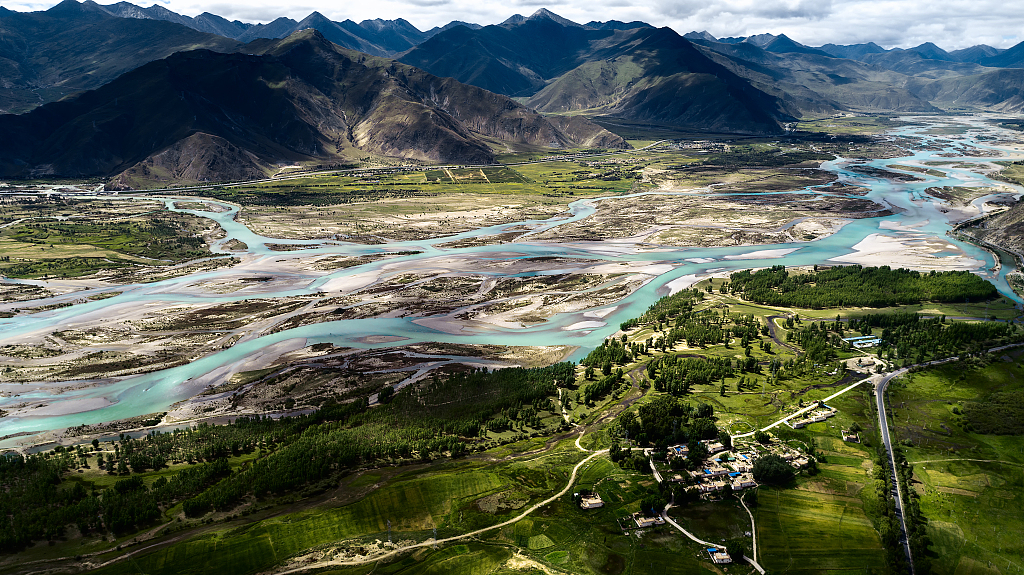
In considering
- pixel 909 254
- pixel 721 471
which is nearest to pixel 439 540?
pixel 721 471

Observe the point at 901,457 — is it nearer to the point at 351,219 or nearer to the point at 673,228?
the point at 673,228

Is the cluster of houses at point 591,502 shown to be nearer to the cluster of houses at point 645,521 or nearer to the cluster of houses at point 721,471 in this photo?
the cluster of houses at point 645,521

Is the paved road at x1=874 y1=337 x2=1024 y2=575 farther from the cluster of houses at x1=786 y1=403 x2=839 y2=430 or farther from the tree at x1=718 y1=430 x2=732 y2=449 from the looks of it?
the tree at x1=718 y1=430 x2=732 y2=449

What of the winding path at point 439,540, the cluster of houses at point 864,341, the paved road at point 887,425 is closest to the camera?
the winding path at point 439,540

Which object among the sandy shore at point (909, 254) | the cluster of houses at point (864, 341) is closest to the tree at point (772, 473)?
the cluster of houses at point (864, 341)

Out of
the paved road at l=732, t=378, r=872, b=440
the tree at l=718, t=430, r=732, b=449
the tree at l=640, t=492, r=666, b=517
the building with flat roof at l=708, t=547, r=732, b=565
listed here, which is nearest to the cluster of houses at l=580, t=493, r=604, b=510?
the tree at l=640, t=492, r=666, b=517

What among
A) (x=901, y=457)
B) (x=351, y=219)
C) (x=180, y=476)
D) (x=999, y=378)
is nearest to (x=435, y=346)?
(x=180, y=476)
